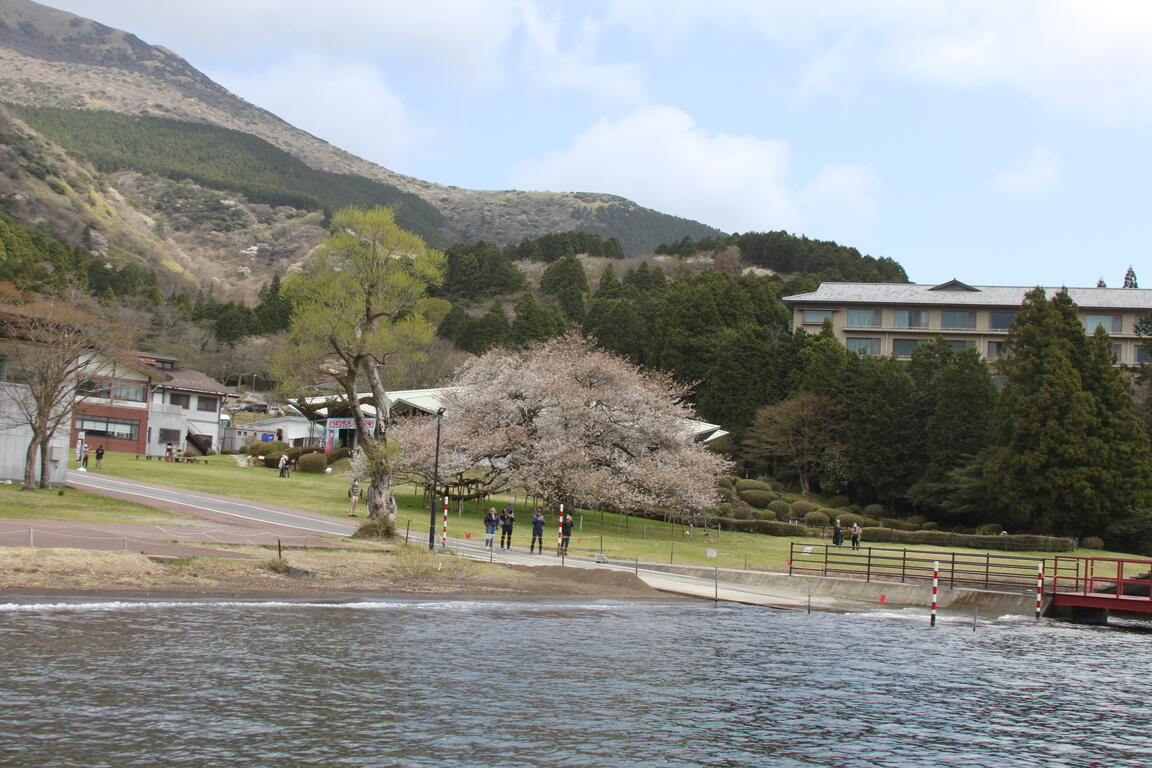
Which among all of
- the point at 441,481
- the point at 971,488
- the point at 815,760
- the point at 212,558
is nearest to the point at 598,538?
the point at 441,481

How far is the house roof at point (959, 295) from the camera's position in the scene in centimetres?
10331

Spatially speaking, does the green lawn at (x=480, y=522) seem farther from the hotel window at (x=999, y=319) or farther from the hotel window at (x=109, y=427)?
the hotel window at (x=999, y=319)

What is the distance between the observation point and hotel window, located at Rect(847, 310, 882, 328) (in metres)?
108

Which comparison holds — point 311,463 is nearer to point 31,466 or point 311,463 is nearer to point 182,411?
point 182,411

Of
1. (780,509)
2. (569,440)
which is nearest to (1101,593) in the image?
(569,440)

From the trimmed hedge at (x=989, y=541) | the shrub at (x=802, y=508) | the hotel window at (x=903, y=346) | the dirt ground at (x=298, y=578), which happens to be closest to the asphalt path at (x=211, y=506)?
the dirt ground at (x=298, y=578)

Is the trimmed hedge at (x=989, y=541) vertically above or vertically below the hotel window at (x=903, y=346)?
below

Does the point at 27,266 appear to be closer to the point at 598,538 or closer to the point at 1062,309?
the point at 598,538

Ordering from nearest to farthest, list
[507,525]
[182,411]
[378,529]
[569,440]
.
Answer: [378,529] → [507,525] → [569,440] → [182,411]

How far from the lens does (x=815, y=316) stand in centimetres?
10906

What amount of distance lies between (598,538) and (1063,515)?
32229 mm

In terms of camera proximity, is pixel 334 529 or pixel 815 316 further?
pixel 815 316

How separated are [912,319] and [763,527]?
53867 millimetres

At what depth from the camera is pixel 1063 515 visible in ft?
206
